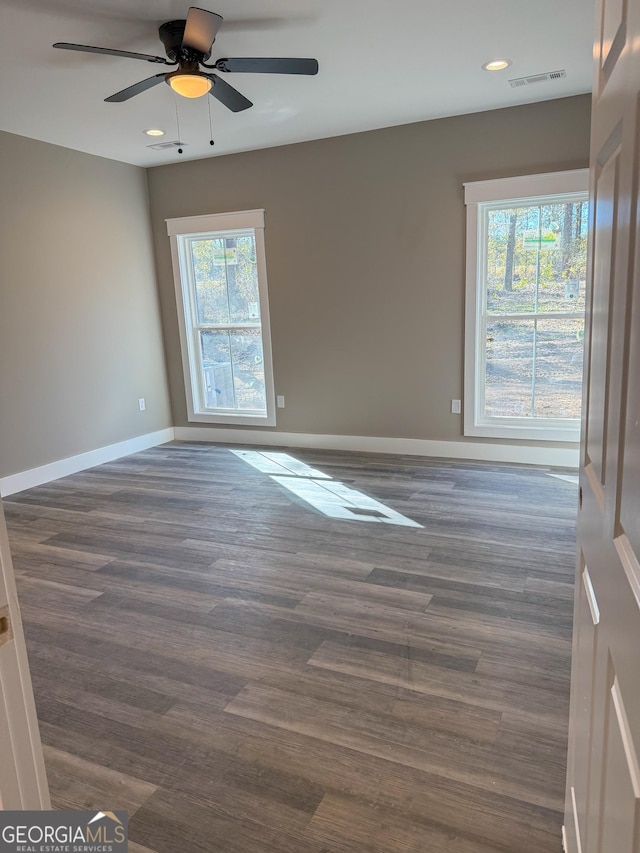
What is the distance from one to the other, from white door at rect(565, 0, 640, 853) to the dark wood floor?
538mm

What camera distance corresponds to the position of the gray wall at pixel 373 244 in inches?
175

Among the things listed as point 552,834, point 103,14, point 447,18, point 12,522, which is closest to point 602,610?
point 552,834

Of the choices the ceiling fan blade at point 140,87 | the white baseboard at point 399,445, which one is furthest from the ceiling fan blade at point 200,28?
the white baseboard at point 399,445

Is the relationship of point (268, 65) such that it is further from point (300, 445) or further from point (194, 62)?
point (300, 445)

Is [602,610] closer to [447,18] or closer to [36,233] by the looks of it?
[447,18]

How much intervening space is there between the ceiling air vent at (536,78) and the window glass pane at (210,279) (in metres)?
2.96

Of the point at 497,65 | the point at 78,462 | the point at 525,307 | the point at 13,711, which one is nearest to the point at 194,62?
the point at 497,65

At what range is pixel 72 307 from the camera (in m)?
5.00

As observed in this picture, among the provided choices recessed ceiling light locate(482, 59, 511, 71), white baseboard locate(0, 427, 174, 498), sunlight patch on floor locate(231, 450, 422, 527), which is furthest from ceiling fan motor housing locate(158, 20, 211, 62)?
white baseboard locate(0, 427, 174, 498)

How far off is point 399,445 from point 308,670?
317 centimetres

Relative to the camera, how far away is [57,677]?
7.34 feet

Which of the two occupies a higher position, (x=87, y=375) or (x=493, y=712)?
(x=87, y=375)

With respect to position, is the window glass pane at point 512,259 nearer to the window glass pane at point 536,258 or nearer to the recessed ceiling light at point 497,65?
the window glass pane at point 536,258

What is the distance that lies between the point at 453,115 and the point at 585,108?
37.4 inches
